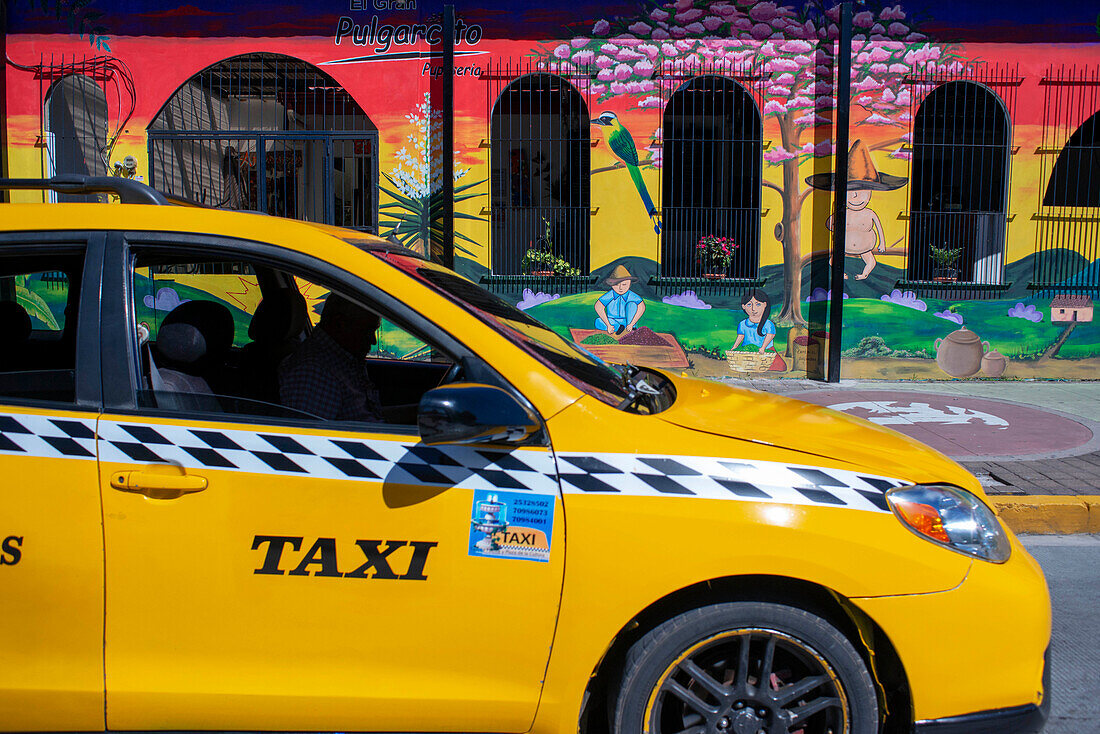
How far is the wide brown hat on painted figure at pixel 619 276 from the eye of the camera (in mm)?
10633

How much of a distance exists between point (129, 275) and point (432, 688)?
1507 mm

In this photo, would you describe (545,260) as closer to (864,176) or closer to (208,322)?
(864,176)

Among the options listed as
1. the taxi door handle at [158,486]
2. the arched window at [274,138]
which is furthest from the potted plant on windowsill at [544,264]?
the taxi door handle at [158,486]

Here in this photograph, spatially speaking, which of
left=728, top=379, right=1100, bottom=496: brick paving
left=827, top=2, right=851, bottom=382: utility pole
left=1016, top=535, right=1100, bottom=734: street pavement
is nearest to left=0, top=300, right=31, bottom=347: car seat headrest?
left=1016, top=535, right=1100, bottom=734: street pavement

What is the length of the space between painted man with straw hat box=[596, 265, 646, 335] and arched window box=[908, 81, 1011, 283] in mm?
3522

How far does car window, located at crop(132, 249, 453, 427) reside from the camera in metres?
2.51

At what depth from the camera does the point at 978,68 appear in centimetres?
1038

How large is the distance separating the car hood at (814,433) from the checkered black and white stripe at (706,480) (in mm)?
132

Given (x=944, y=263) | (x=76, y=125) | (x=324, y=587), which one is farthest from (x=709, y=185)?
(x=324, y=587)

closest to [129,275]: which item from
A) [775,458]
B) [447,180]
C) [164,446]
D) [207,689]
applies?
[164,446]

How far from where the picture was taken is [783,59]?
10.4 meters

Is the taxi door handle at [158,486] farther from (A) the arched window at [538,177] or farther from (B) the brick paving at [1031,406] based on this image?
(A) the arched window at [538,177]

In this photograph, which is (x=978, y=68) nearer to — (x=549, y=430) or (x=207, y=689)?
(x=549, y=430)

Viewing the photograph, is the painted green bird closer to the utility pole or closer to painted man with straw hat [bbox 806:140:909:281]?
painted man with straw hat [bbox 806:140:909:281]
